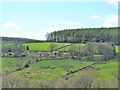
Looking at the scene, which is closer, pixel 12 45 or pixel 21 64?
pixel 21 64

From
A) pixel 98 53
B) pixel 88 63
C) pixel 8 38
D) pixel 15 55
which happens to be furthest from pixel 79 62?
pixel 8 38

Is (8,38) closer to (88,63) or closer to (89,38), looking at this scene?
(88,63)

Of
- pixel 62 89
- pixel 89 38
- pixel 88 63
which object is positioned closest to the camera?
pixel 62 89

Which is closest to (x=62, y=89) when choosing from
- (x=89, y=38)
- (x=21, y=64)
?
(x=21, y=64)

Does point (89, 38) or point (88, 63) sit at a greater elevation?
point (89, 38)

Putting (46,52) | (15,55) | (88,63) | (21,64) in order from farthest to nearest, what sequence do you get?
(46,52) → (15,55) → (88,63) → (21,64)

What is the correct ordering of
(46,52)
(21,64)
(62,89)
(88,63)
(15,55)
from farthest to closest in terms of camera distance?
(46,52) → (15,55) → (88,63) → (21,64) → (62,89)

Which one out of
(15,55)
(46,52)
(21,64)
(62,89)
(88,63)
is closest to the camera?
(62,89)

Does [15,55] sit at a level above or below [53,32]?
below

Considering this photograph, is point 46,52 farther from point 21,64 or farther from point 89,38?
point 89,38
